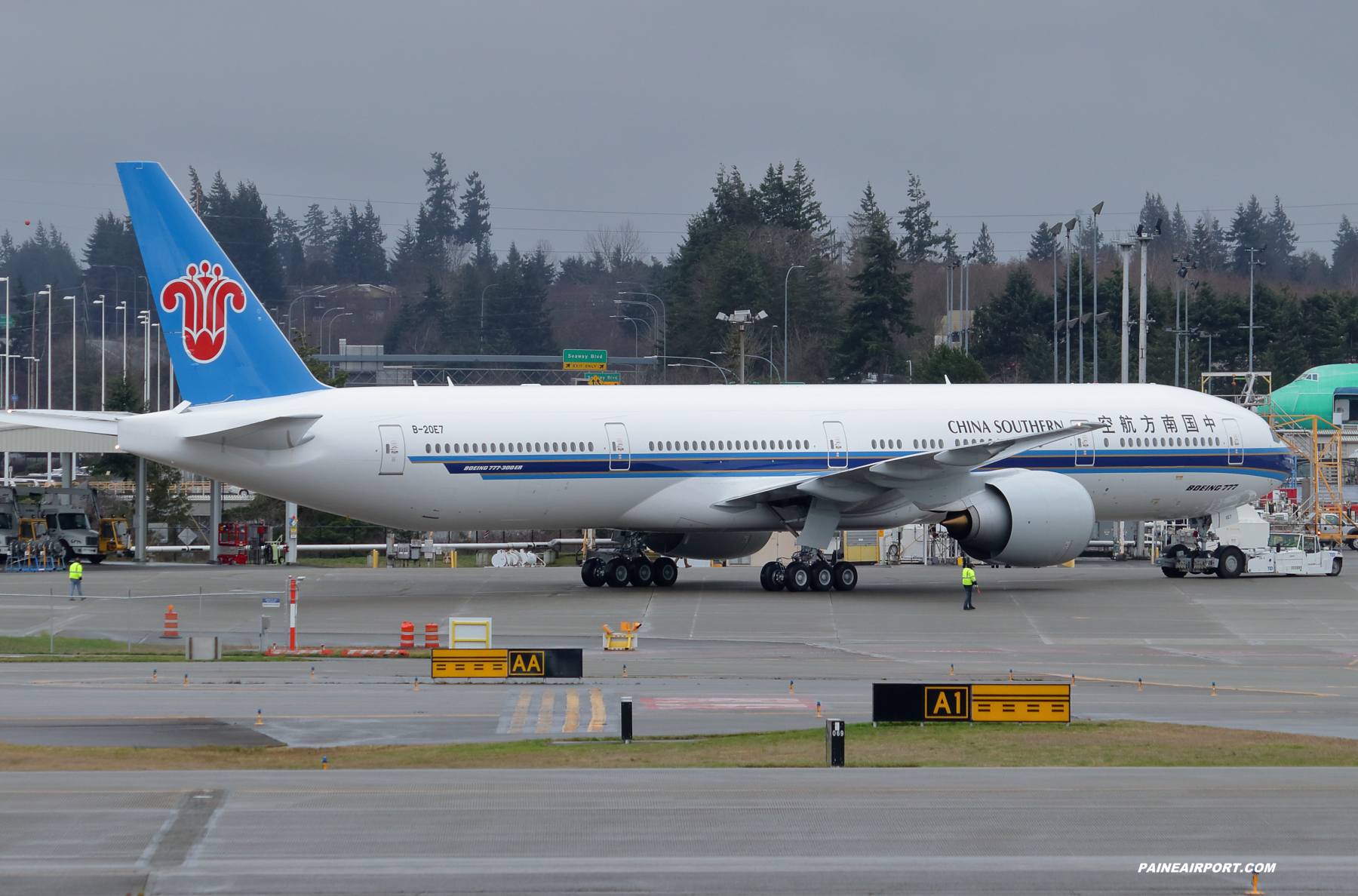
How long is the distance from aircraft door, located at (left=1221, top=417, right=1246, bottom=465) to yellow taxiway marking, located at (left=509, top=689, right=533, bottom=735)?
2332 cm

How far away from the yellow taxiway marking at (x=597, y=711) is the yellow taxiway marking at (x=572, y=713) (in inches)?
6.5

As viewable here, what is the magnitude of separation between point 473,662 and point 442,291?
504 ft

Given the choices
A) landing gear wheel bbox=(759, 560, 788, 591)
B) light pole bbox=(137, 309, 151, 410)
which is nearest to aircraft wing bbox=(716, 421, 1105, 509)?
landing gear wheel bbox=(759, 560, 788, 591)

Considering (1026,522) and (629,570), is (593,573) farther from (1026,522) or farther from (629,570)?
(1026,522)

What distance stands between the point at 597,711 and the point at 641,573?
1746 cm

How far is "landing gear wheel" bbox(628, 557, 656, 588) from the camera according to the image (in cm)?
3675

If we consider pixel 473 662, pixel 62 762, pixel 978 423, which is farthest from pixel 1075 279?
pixel 62 762

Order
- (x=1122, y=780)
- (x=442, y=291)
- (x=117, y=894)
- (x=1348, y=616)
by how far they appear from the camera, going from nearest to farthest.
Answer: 1. (x=117, y=894)
2. (x=1122, y=780)
3. (x=1348, y=616)
4. (x=442, y=291)

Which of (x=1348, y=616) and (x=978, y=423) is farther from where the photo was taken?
(x=978, y=423)

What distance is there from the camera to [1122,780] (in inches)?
582

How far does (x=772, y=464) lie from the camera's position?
3450 cm

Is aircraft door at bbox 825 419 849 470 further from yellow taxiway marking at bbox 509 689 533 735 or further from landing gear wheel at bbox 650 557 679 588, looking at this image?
yellow taxiway marking at bbox 509 689 533 735

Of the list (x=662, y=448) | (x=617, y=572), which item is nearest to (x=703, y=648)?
(x=662, y=448)

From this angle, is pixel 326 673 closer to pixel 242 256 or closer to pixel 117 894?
pixel 117 894
